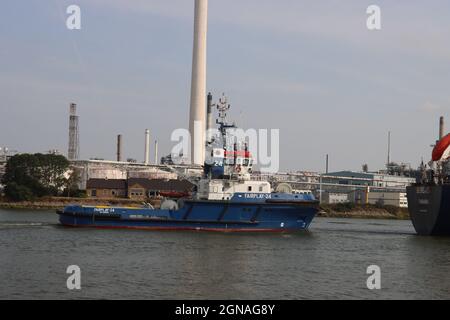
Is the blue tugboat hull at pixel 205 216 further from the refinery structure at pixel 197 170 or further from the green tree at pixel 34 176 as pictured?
the green tree at pixel 34 176

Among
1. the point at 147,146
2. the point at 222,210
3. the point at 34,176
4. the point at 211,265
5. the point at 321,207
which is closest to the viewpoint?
the point at 211,265

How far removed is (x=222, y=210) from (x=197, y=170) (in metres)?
40.6

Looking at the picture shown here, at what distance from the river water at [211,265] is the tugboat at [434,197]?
249 centimetres

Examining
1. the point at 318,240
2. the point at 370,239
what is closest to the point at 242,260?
the point at 318,240

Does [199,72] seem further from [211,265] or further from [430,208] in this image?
[211,265]

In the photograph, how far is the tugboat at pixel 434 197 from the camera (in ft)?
132

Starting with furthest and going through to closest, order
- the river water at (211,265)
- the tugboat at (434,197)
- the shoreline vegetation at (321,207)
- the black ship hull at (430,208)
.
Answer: the shoreline vegetation at (321,207) → the tugboat at (434,197) → the black ship hull at (430,208) → the river water at (211,265)

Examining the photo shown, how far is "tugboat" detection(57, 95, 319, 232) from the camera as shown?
131 feet

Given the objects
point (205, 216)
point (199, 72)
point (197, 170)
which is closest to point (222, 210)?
point (205, 216)

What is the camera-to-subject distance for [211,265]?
85.7ft

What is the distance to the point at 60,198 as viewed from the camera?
77000 mm

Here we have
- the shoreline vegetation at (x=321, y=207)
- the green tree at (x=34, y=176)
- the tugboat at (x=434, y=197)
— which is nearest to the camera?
the tugboat at (x=434, y=197)

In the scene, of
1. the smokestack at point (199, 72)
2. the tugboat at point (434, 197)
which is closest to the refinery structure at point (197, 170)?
the smokestack at point (199, 72)
